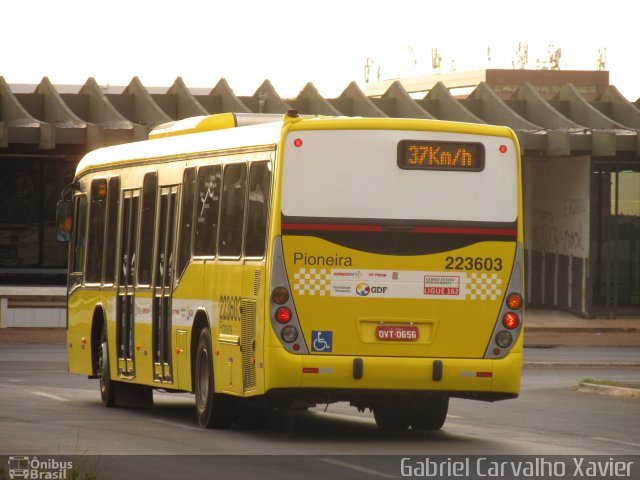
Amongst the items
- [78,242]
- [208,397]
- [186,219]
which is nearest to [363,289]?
[208,397]

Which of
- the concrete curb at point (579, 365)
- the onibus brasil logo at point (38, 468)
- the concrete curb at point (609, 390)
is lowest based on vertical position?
the concrete curb at point (579, 365)

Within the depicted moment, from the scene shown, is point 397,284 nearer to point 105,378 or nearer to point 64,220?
point 105,378

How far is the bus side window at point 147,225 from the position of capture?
61.4 ft

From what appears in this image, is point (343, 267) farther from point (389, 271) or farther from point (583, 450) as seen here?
point (583, 450)

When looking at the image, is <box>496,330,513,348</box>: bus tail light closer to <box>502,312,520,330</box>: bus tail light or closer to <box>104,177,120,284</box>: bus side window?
<box>502,312,520,330</box>: bus tail light

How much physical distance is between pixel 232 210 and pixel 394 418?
2.96 m

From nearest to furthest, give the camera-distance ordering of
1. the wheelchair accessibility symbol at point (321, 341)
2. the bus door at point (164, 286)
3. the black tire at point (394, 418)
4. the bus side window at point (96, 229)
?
the wheelchair accessibility symbol at point (321, 341) → the black tire at point (394, 418) → the bus door at point (164, 286) → the bus side window at point (96, 229)

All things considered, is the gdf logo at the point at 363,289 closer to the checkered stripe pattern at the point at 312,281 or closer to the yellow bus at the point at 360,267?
the yellow bus at the point at 360,267

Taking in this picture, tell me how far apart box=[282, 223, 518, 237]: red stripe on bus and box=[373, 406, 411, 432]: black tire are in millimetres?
2466

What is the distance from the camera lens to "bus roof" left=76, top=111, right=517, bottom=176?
51.2 feet

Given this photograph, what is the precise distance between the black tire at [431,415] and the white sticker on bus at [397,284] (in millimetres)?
1677

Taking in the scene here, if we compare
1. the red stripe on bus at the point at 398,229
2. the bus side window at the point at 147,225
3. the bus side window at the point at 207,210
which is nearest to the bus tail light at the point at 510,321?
the red stripe on bus at the point at 398,229

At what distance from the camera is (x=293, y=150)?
1540 centimetres

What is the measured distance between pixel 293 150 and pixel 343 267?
118 centimetres
